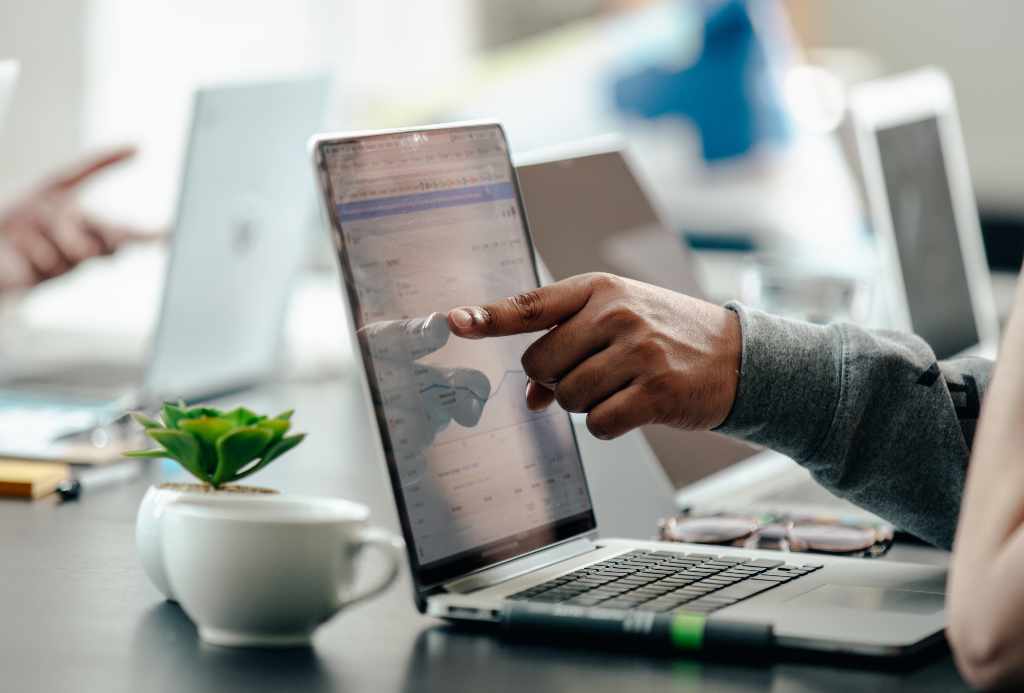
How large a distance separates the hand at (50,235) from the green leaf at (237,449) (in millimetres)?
1039

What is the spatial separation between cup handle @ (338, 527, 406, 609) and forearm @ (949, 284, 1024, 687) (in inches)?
12.5

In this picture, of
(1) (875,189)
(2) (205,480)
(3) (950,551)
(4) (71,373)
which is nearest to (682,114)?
(1) (875,189)

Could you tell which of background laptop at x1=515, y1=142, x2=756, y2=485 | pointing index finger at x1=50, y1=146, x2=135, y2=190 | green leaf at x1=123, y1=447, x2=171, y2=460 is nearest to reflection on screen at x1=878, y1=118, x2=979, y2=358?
background laptop at x1=515, y1=142, x2=756, y2=485

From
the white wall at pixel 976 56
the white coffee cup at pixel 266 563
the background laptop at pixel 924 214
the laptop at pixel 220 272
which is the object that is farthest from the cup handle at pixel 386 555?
the white wall at pixel 976 56

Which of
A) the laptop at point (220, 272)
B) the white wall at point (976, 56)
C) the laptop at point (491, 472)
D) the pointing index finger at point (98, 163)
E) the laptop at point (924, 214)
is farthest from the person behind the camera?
the white wall at point (976, 56)

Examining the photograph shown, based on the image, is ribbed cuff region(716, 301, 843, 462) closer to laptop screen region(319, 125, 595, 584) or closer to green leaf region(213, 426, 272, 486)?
laptop screen region(319, 125, 595, 584)

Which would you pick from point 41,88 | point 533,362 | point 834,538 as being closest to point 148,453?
point 533,362

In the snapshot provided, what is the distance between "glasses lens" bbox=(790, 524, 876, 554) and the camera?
1164 millimetres

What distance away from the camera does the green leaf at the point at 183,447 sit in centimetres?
94

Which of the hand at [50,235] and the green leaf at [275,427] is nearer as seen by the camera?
the green leaf at [275,427]

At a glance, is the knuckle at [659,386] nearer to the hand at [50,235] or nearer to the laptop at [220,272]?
the laptop at [220,272]

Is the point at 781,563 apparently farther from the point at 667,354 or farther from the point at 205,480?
the point at 205,480

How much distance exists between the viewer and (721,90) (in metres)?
3.25

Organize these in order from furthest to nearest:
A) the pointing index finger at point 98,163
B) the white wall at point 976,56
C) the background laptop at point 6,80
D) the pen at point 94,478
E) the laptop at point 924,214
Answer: the white wall at point 976,56
the laptop at point 924,214
the pointing index finger at point 98,163
the background laptop at point 6,80
the pen at point 94,478
